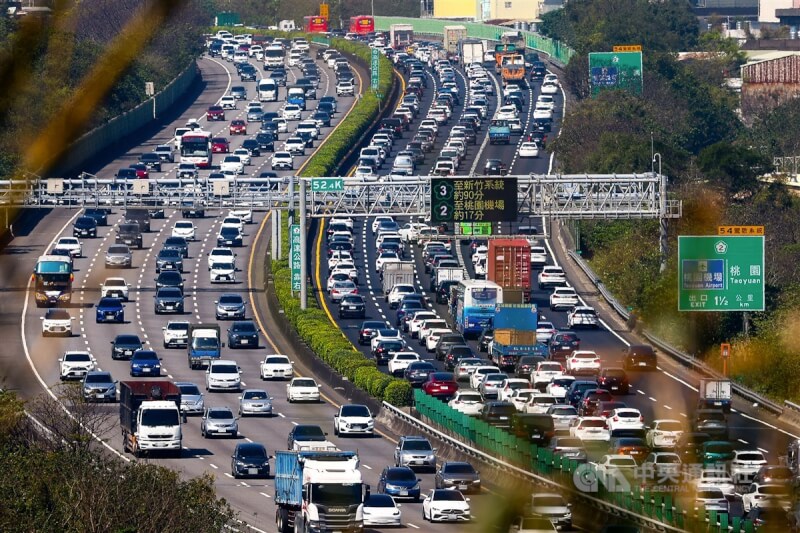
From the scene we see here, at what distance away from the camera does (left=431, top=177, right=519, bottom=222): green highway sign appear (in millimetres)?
80625

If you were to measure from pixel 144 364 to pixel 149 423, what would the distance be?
16082mm

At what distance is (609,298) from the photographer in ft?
270

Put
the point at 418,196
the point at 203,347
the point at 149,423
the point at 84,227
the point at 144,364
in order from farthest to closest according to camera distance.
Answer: the point at 84,227 → the point at 418,196 → the point at 203,347 → the point at 144,364 → the point at 149,423

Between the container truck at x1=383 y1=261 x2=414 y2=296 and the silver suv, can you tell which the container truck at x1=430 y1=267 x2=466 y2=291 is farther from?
the silver suv

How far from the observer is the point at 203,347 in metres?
69.1

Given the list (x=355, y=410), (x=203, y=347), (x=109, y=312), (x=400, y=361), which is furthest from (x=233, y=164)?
(x=355, y=410)

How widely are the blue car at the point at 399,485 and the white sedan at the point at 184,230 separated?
191 feet

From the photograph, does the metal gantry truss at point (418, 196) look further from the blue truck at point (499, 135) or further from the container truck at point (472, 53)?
the container truck at point (472, 53)

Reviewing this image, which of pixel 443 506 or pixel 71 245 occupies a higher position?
pixel 71 245

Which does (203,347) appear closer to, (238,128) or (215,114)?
(238,128)

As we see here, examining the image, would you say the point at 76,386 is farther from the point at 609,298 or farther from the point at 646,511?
the point at 646,511

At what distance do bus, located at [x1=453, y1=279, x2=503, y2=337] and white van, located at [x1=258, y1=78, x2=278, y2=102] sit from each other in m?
85.7

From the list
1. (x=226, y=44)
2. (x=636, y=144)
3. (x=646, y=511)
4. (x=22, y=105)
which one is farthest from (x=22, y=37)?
(x=226, y=44)

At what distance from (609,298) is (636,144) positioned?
30807 millimetres
